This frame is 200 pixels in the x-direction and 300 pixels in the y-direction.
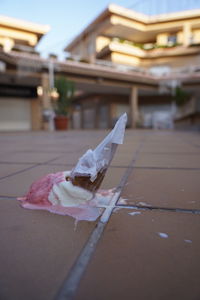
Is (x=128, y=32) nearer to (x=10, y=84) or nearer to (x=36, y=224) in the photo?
(x=10, y=84)

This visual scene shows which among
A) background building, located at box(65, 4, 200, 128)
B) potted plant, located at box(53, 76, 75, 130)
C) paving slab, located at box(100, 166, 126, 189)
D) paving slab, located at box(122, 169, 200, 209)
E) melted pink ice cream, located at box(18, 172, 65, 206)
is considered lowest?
paving slab, located at box(100, 166, 126, 189)

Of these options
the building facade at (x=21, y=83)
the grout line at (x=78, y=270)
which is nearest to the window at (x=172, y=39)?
the building facade at (x=21, y=83)

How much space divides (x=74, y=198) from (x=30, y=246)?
27cm

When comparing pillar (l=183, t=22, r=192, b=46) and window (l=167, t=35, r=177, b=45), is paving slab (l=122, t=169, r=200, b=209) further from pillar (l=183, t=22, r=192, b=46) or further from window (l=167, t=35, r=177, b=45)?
window (l=167, t=35, r=177, b=45)

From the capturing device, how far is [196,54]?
16188 millimetres

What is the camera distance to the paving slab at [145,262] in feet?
1.18

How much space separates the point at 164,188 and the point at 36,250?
0.61m

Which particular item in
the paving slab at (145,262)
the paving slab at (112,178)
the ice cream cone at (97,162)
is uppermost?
the ice cream cone at (97,162)

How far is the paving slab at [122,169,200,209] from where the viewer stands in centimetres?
76

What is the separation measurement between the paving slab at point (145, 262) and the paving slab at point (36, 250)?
0.05 metres

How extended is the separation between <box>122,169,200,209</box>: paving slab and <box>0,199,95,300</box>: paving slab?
0.28 meters

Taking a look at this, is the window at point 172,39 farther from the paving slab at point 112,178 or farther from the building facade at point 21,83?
the paving slab at point 112,178

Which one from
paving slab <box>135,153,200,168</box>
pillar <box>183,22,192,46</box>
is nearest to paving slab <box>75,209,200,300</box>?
paving slab <box>135,153,200,168</box>

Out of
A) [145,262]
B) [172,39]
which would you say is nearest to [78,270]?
[145,262]
